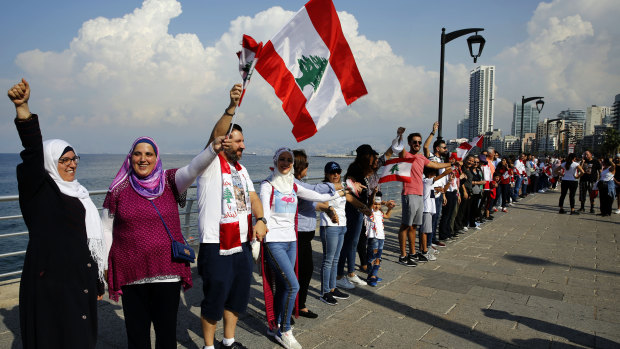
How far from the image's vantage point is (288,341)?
3.66 metres

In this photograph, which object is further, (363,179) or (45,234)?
(363,179)

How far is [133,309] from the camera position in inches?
109

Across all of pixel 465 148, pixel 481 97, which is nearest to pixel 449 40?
pixel 465 148

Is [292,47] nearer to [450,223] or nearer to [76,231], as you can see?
[76,231]

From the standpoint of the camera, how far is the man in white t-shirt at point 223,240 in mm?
3092

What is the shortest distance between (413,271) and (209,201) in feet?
14.1

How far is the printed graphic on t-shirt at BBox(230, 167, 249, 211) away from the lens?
3.25 m

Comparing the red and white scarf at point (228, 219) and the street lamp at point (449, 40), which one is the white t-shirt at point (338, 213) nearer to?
the red and white scarf at point (228, 219)

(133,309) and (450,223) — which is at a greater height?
(133,309)

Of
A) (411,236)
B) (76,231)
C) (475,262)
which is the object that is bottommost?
(475,262)

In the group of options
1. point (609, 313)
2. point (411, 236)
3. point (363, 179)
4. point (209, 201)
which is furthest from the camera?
point (411, 236)

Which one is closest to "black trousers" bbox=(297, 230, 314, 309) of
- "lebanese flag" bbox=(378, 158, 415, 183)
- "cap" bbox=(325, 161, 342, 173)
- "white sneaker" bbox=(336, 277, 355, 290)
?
"cap" bbox=(325, 161, 342, 173)

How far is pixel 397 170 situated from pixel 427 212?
43.1 inches

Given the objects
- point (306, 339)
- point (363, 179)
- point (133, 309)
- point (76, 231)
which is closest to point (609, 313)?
point (363, 179)
